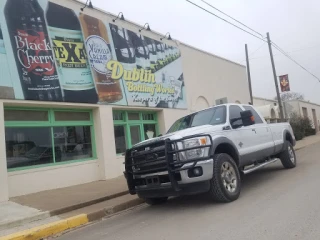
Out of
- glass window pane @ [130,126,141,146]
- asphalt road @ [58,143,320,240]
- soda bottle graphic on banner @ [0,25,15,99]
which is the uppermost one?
soda bottle graphic on banner @ [0,25,15,99]

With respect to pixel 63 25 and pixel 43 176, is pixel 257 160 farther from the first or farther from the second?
pixel 63 25

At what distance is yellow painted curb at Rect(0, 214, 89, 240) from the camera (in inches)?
230

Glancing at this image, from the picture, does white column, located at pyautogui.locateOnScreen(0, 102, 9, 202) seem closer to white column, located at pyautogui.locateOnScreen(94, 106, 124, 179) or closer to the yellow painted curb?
the yellow painted curb

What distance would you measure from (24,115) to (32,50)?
1.95m

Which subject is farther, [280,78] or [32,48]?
[280,78]

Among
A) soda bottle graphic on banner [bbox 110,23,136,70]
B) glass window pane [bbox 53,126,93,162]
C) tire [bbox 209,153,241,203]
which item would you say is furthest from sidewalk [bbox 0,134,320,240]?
soda bottle graphic on banner [bbox 110,23,136,70]

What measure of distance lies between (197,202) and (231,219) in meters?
1.80

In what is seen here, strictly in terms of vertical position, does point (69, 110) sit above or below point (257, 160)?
above

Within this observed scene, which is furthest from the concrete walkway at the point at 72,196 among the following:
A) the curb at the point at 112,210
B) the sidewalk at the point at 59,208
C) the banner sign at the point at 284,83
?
the banner sign at the point at 284,83

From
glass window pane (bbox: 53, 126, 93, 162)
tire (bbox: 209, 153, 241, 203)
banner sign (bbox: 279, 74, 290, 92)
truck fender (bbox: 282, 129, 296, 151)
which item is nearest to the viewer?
tire (bbox: 209, 153, 241, 203)

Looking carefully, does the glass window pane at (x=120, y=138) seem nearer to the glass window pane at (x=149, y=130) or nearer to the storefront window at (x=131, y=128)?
the storefront window at (x=131, y=128)

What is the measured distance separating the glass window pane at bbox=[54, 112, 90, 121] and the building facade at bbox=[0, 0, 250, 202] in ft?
0.11

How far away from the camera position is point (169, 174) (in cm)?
640

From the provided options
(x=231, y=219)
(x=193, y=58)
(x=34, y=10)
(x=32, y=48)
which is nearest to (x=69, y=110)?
(x=32, y=48)
